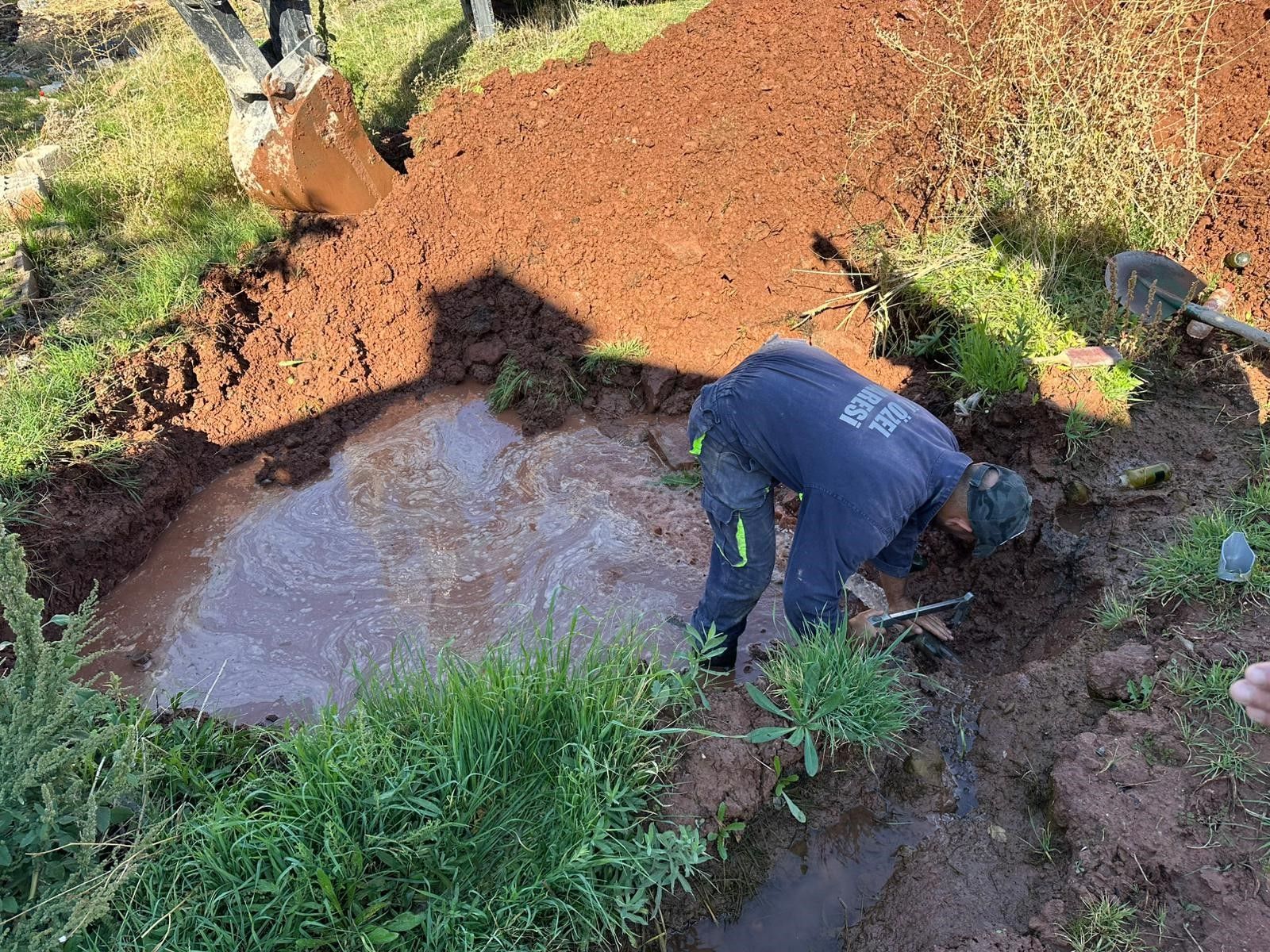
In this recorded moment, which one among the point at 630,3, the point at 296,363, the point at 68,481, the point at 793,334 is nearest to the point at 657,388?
the point at 793,334

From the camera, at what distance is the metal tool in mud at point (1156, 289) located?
3621 mm

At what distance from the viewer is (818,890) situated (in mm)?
2457

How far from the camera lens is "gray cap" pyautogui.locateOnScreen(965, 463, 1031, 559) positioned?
95.0 inches

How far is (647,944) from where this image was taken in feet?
7.45

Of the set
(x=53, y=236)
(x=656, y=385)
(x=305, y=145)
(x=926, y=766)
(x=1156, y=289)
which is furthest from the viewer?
(x=53, y=236)

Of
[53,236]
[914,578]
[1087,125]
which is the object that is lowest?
[914,578]

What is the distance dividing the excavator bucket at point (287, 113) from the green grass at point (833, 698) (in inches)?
167

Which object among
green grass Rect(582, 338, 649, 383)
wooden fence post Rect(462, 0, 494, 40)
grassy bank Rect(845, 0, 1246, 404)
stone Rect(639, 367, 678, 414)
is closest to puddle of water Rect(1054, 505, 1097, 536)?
grassy bank Rect(845, 0, 1246, 404)

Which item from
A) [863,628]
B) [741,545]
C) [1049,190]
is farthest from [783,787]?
[1049,190]

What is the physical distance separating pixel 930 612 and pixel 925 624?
49 millimetres

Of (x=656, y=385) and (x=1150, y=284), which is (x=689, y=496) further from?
(x=1150, y=284)

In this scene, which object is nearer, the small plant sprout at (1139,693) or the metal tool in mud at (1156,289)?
the small plant sprout at (1139,693)

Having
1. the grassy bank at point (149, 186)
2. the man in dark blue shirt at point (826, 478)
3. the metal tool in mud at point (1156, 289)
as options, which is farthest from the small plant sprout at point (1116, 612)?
the grassy bank at point (149, 186)

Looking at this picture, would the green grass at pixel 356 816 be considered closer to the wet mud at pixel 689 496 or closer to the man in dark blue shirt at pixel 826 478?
the wet mud at pixel 689 496
